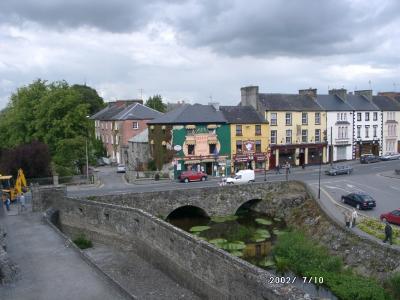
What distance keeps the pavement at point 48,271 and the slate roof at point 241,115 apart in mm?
27908

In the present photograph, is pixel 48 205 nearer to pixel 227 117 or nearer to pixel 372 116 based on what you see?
pixel 227 117

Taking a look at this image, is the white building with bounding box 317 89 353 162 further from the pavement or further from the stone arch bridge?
the pavement

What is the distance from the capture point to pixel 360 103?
198 feet

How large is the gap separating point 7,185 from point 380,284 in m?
28.9

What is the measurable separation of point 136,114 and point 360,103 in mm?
30310

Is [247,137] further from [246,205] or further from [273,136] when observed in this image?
[246,205]

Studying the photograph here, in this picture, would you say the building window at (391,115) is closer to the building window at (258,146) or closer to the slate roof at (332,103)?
the slate roof at (332,103)

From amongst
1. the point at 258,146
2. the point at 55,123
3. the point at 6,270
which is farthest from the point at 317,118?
the point at 6,270

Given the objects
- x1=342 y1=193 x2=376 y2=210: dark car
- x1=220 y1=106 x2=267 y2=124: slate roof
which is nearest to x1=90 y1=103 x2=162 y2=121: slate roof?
x1=220 y1=106 x2=267 y2=124: slate roof

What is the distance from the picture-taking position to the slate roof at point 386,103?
203ft

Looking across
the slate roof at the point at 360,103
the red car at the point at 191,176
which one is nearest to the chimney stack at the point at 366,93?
the slate roof at the point at 360,103

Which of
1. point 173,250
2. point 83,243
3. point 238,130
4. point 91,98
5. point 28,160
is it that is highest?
point 91,98

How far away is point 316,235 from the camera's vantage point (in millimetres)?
29203

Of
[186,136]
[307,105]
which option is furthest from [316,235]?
[307,105]
